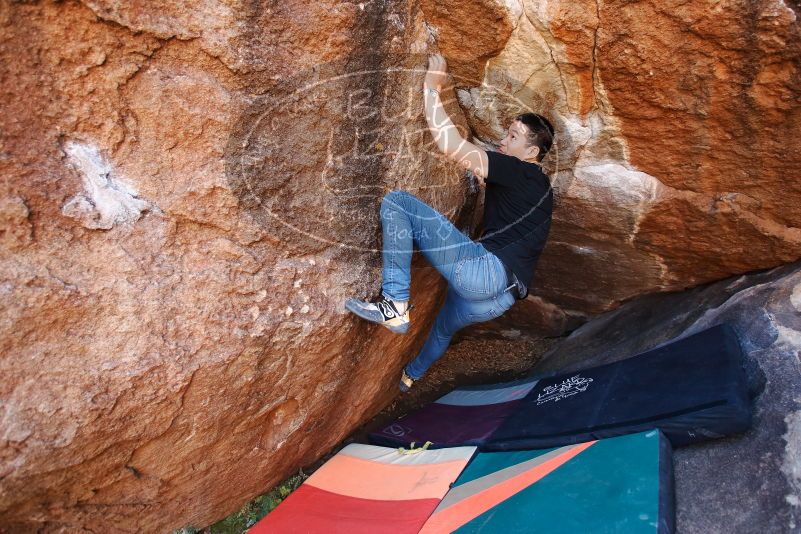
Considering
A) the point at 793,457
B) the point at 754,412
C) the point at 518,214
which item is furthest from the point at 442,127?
the point at 793,457

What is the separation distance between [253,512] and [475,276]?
133cm

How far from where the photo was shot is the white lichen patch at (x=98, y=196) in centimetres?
176

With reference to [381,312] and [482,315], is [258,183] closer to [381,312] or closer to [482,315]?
[381,312]

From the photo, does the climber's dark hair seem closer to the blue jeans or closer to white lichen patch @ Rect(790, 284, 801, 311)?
the blue jeans

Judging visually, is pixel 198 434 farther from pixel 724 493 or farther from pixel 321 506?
pixel 724 493

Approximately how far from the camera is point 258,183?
80.4 inches

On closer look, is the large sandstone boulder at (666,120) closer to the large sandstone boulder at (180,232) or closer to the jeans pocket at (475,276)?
the large sandstone boulder at (180,232)

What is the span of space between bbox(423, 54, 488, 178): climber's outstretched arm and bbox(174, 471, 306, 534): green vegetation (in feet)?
5.02

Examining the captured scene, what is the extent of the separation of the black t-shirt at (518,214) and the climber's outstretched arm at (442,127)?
70mm

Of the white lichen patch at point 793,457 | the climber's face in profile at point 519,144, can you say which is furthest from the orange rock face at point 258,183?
the white lichen patch at point 793,457

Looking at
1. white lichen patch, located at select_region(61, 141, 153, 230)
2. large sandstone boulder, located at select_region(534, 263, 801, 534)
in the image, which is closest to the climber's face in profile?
large sandstone boulder, located at select_region(534, 263, 801, 534)

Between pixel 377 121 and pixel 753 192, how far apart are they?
1.59 m

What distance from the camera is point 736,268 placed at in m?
2.92

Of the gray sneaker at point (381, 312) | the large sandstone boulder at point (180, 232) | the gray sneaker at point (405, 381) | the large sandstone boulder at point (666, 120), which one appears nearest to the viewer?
the large sandstone boulder at point (180, 232)
